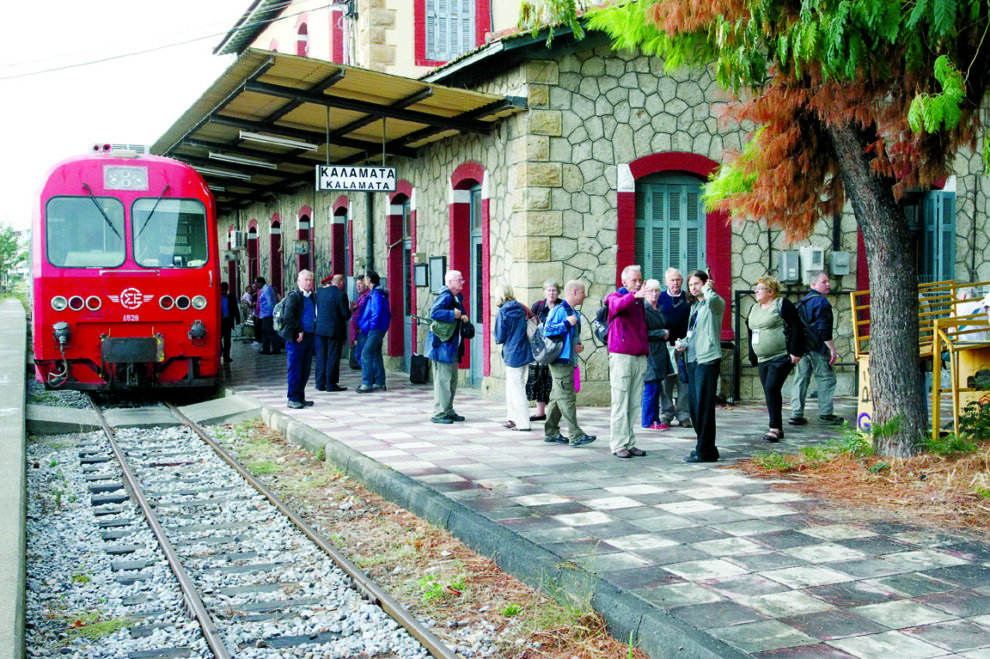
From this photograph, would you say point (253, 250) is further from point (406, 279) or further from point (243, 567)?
point (243, 567)

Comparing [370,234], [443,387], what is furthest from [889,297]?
[370,234]

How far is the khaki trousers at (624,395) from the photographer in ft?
28.7

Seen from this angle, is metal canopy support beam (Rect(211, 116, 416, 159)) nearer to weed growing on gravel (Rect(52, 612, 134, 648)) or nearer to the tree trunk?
the tree trunk

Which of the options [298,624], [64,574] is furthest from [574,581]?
[64,574]

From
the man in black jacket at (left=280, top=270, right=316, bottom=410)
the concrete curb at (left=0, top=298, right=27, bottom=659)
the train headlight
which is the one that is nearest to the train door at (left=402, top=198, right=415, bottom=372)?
the train headlight

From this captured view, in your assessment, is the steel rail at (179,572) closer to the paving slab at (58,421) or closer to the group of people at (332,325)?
the paving slab at (58,421)

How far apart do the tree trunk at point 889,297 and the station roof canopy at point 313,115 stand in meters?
5.37

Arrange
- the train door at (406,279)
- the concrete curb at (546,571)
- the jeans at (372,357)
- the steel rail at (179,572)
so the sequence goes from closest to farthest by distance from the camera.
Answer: the concrete curb at (546,571) < the steel rail at (179,572) < the jeans at (372,357) < the train door at (406,279)

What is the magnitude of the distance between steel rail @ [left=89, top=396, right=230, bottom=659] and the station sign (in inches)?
185

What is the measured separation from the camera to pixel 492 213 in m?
13.7

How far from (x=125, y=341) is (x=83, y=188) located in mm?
2185

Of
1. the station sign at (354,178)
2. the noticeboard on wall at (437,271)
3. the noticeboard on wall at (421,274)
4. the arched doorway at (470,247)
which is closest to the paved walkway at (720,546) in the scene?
the station sign at (354,178)

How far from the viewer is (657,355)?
10.6m

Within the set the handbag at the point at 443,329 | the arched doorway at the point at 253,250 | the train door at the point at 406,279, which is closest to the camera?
the handbag at the point at 443,329
